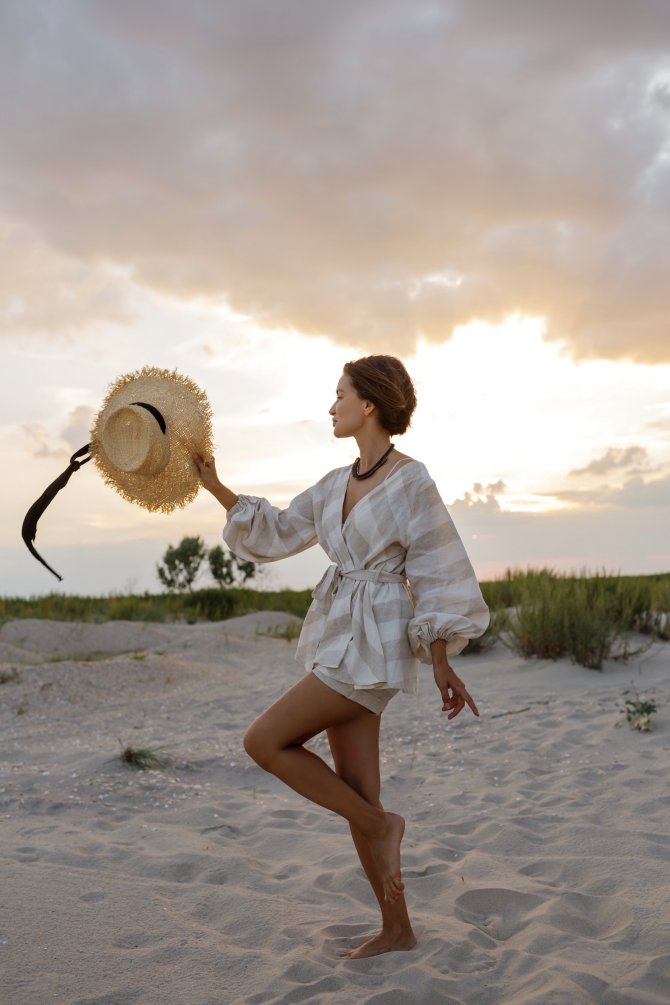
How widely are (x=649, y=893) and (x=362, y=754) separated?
66.2 inches

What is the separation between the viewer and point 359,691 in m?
3.27

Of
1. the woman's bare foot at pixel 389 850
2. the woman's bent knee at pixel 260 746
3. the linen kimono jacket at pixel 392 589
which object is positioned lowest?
the woman's bare foot at pixel 389 850

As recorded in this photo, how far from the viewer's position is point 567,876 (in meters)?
4.47

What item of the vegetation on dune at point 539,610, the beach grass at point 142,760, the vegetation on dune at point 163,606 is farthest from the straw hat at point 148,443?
the vegetation on dune at point 163,606

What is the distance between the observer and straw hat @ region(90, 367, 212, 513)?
3799 mm

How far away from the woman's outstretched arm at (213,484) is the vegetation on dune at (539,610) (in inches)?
235

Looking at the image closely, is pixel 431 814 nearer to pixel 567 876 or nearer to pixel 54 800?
pixel 567 876

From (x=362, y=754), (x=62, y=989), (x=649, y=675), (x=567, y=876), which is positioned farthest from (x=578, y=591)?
(x=62, y=989)

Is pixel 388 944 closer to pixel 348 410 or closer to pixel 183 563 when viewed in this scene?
pixel 348 410

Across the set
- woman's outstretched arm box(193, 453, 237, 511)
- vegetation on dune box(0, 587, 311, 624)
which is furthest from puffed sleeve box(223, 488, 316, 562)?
vegetation on dune box(0, 587, 311, 624)

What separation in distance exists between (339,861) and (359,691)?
1814 mm

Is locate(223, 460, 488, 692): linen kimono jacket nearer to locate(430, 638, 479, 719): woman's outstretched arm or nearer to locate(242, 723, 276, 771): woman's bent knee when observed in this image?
locate(430, 638, 479, 719): woman's outstretched arm

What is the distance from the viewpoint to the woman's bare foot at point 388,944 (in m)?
3.55

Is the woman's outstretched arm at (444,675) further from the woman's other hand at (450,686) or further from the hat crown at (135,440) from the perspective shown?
the hat crown at (135,440)
